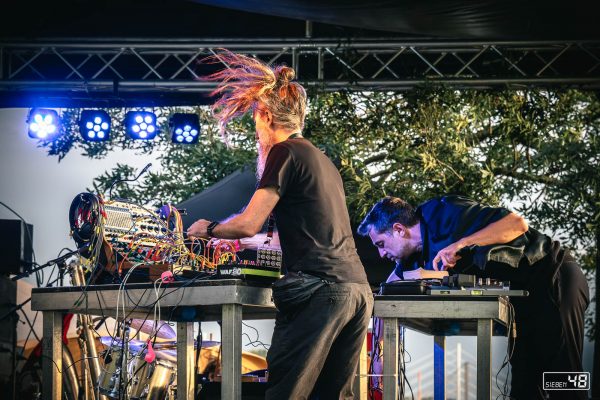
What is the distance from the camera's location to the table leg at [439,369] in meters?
6.40

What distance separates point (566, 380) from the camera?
5.29 m

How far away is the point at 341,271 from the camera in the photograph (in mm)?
3838

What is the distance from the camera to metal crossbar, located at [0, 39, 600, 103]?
30.3ft

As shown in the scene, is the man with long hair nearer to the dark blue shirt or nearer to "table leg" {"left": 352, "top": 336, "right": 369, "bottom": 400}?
"table leg" {"left": 352, "top": 336, "right": 369, "bottom": 400}

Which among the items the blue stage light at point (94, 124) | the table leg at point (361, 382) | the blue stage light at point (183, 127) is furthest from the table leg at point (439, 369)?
the blue stage light at point (94, 124)

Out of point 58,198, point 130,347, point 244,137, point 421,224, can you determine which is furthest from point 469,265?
point 58,198

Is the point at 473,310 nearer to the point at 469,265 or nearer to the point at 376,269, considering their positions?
the point at 469,265

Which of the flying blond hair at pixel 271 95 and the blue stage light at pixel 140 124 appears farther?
the blue stage light at pixel 140 124

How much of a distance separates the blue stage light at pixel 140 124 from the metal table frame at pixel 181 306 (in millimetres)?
4697

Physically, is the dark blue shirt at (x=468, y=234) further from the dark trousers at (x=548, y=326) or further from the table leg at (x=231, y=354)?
the table leg at (x=231, y=354)

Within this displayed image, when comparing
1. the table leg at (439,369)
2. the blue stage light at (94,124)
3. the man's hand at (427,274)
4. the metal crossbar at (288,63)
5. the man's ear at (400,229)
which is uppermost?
the metal crossbar at (288,63)

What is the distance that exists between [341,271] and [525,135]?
8.13 meters

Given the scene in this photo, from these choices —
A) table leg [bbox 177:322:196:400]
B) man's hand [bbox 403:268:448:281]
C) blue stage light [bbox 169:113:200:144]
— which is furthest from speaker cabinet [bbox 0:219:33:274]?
man's hand [bbox 403:268:448:281]

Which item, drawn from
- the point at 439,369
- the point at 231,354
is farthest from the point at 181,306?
the point at 439,369
